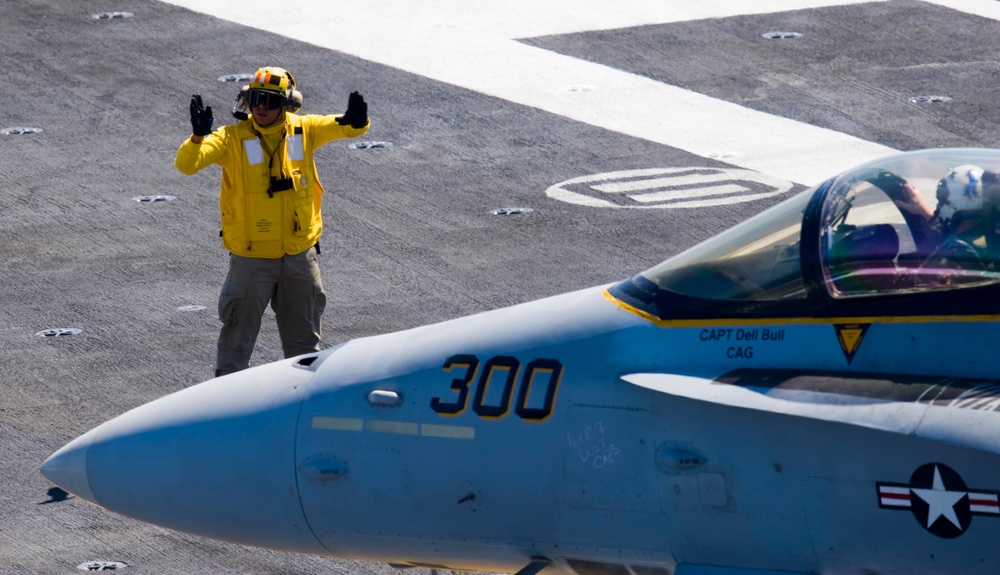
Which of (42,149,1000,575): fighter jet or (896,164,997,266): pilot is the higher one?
(896,164,997,266): pilot

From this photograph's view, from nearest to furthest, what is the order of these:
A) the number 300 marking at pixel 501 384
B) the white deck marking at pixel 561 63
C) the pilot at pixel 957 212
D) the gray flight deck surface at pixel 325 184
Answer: the pilot at pixel 957 212 → the number 300 marking at pixel 501 384 → the gray flight deck surface at pixel 325 184 → the white deck marking at pixel 561 63

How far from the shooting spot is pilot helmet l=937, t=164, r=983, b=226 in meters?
5.73

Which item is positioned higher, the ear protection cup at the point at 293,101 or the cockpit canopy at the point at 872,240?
the cockpit canopy at the point at 872,240

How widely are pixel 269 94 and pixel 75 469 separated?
359 cm

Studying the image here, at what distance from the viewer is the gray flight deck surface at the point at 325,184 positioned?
10.9 meters

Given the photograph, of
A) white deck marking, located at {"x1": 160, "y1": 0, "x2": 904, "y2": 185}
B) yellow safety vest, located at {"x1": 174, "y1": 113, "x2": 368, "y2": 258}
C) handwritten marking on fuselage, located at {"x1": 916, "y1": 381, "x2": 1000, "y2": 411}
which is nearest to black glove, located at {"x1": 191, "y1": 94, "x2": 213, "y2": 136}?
A: yellow safety vest, located at {"x1": 174, "y1": 113, "x2": 368, "y2": 258}

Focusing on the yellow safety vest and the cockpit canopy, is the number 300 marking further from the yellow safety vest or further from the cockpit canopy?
the yellow safety vest

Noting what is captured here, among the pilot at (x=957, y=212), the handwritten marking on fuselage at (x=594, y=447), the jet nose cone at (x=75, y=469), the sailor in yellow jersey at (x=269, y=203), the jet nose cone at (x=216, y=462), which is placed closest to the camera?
the pilot at (x=957, y=212)

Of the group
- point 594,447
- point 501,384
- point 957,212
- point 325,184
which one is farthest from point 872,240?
point 325,184

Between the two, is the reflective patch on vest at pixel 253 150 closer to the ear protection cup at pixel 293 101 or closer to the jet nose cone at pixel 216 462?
the ear protection cup at pixel 293 101

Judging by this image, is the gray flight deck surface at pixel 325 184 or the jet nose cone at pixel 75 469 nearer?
the jet nose cone at pixel 75 469

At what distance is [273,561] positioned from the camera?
884 centimetres

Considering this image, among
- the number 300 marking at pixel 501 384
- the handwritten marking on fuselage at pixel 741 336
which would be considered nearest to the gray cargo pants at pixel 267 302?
the number 300 marking at pixel 501 384

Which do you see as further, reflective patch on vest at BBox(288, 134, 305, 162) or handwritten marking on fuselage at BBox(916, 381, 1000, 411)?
reflective patch on vest at BBox(288, 134, 305, 162)
